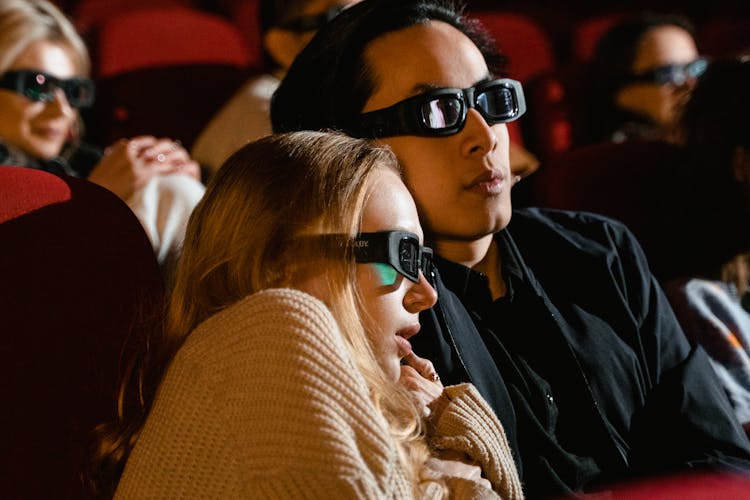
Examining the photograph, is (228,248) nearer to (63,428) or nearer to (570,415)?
(63,428)

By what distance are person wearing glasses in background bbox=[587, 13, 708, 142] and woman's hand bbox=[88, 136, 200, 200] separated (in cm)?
97

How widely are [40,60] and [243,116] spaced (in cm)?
29

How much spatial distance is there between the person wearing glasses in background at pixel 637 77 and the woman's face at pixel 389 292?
1.22 meters

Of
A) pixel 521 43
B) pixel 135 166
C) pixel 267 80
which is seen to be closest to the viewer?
pixel 135 166

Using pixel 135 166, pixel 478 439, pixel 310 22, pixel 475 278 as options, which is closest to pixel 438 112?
pixel 475 278

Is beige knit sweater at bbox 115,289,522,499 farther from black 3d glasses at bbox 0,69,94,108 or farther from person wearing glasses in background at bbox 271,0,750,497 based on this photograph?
black 3d glasses at bbox 0,69,94,108

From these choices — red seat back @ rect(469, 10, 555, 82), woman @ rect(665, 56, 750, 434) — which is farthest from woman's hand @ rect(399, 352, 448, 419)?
red seat back @ rect(469, 10, 555, 82)

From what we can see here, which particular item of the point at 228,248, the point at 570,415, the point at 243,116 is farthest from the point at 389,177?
the point at 243,116

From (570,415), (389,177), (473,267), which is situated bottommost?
(570,415)

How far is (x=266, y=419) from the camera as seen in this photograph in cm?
55

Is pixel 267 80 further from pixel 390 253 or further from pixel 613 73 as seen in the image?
pixel 390 253

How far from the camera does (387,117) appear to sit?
2.71ft

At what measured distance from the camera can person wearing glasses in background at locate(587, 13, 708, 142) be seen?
1.83 metres

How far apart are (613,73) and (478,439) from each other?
1349 mm
